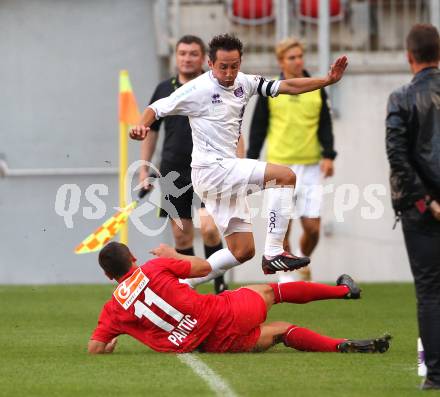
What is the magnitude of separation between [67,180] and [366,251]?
3961mm

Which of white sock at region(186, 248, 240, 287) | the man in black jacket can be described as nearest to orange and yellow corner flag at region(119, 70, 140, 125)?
white sock at region(186, 248, 240, 287)

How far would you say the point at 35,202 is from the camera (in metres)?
16.8

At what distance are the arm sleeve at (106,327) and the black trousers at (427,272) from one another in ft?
7.71

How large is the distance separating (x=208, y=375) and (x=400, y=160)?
69.9 inches

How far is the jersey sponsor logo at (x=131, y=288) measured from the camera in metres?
8.21

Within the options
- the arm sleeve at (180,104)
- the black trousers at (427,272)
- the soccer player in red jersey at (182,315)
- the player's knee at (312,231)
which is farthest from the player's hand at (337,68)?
the player's knee at (312,231)

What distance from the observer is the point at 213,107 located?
963cm

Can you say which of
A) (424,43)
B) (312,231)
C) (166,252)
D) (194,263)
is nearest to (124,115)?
(312,231)

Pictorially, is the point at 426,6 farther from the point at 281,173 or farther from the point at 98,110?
the point at 281,173

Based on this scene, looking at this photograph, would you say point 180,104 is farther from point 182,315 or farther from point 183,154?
point 183,154

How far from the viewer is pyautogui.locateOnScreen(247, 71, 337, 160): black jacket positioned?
43.7ft

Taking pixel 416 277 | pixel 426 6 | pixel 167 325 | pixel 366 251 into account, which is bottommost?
pixel 366 251

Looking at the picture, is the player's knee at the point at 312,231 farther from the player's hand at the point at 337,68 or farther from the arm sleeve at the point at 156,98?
the player's hand at the point at 337,68

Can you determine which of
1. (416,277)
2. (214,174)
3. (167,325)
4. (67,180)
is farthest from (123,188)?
(416,277)
